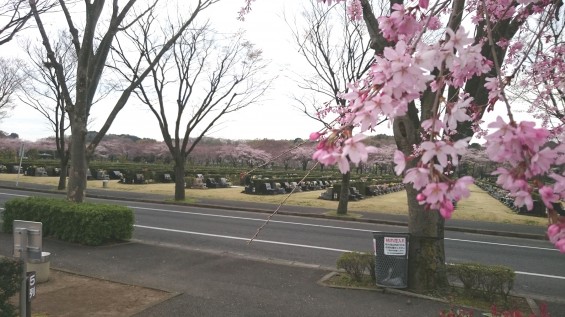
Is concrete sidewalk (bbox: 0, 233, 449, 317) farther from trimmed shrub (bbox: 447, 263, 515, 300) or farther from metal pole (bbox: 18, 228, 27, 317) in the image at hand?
metal pole (bbox: 18, 228, 27, 317)

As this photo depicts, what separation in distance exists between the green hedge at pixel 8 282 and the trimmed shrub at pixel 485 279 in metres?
6.03

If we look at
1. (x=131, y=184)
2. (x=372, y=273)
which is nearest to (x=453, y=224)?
(x=372, y=273)

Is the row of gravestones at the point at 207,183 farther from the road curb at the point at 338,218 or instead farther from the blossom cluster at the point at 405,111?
the blossom cluster at the point at 405,111

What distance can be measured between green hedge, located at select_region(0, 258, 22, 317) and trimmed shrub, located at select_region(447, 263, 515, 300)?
19.8ft

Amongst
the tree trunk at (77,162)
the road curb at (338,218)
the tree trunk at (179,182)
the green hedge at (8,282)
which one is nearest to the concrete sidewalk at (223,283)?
the tree trunk at (77,162)

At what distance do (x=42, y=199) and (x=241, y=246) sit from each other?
5.20 meters

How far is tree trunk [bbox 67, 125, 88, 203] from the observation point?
33.0ft

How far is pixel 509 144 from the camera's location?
150 centimetres

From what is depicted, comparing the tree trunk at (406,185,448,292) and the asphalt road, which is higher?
the tree trunk at (406,185,448,292)

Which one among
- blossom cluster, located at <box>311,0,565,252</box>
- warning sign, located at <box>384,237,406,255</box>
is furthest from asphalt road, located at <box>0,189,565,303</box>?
blossom cluster, located at <box>311,0,565,252</box>

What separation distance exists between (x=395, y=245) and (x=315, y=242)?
5357 millimetres

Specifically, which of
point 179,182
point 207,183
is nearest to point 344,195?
point 179,182

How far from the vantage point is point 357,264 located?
23.9ft

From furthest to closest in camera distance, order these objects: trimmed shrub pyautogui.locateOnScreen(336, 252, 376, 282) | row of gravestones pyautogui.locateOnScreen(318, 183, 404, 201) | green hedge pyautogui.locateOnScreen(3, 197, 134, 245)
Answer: row of gravestones pyautogui.locateOnScreen(318, 183, 404, 201), green hedge pyautogui.locateOnScreen(3, 197, 134, 245), trimmed shrub pyautogui.locateOnScreen(336, 252, 376, 282)
